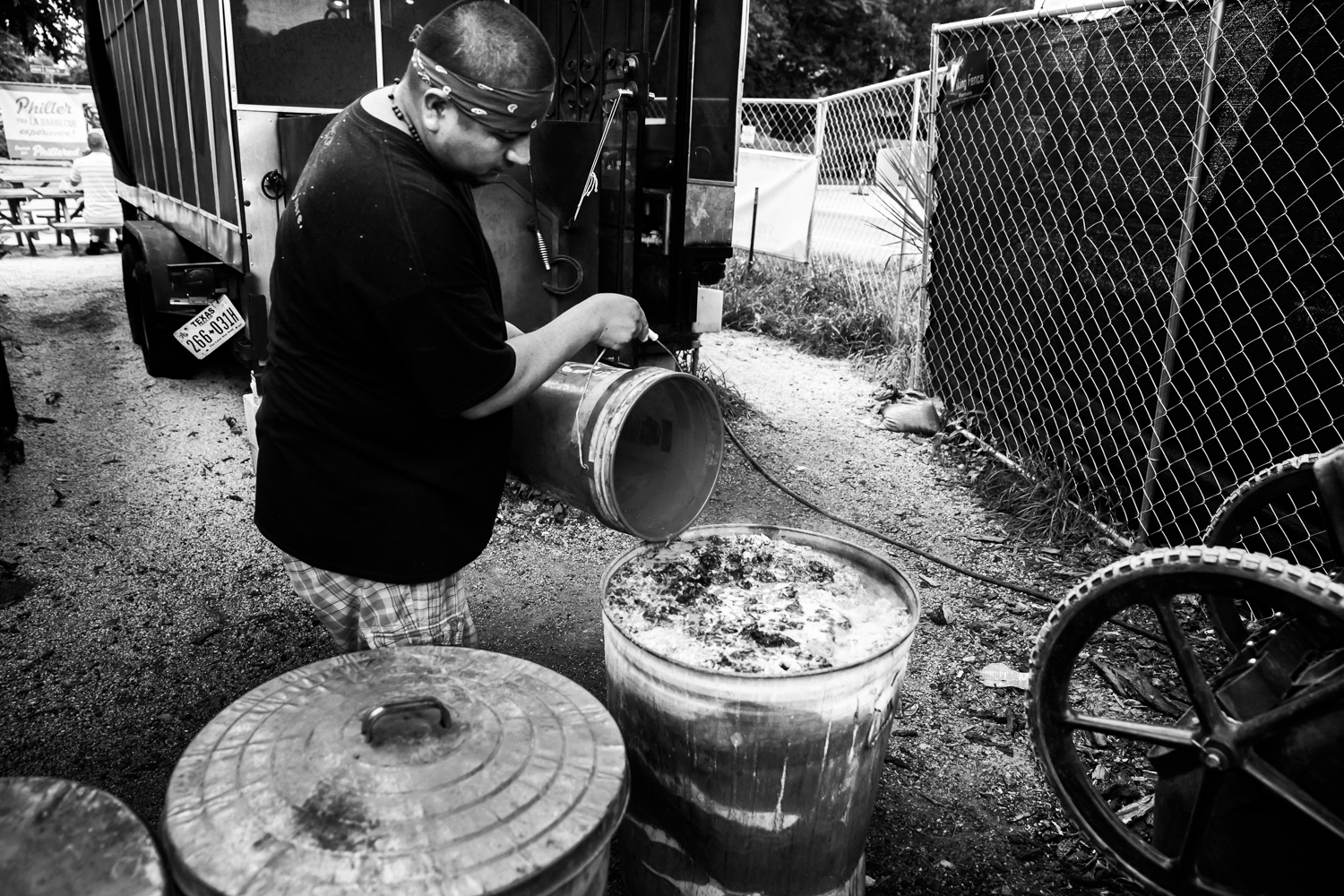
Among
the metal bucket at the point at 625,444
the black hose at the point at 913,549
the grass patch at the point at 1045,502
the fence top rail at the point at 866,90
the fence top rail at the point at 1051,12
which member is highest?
the fence top rail at the point at 1051,12

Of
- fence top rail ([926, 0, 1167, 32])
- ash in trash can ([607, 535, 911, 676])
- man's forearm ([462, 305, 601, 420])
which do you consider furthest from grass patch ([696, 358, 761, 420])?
man's forearm ([462, 305, 601, 420])

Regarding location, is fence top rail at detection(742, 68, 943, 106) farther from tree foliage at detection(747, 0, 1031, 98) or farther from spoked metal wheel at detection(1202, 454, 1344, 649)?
tree foliage at detection(747, 0, 1031, 98)

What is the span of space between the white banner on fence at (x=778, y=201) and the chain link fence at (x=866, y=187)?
135 mm

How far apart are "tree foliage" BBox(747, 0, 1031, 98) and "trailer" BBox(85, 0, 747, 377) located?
65.8ft

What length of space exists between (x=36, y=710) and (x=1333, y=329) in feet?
16.5

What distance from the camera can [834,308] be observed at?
8.80 m

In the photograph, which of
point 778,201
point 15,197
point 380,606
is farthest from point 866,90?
point 15,197

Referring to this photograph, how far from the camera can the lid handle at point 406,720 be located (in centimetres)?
148

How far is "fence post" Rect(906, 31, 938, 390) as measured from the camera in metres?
5.93

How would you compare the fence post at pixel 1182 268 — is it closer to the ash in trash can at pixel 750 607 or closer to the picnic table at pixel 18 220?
the ash in trash can at pixel 750 607

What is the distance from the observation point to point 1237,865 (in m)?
1.78

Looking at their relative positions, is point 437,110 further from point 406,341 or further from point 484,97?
point 406,341

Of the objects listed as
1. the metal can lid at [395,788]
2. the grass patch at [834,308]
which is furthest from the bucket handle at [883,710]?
the grass patch at [834,308]

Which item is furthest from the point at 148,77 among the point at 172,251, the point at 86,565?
the point at 86,565
